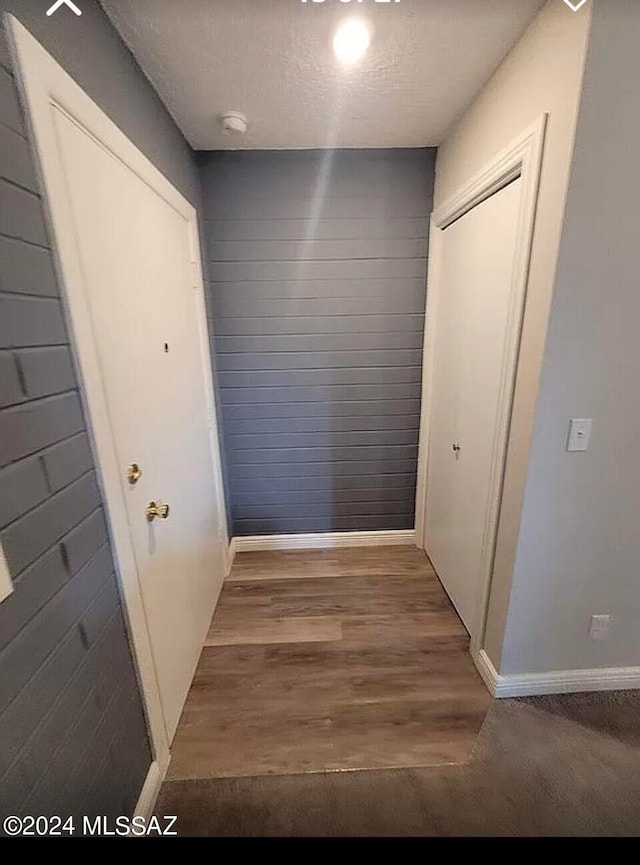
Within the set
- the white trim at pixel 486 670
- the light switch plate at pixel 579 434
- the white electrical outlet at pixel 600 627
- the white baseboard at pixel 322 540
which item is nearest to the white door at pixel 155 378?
the white baseboard at pixel 322 540

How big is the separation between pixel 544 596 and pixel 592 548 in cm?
25

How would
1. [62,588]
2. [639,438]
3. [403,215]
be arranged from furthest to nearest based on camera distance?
[403,215] < [639,438] < [62,588]

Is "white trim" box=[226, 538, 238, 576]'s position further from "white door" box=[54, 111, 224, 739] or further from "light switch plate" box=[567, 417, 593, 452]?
"light switch plate" box=[567, 417, 593, 452]

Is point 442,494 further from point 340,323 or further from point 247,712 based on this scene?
point 247,712

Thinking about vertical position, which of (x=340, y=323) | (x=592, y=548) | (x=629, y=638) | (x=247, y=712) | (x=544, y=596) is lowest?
(x=247, y=712)

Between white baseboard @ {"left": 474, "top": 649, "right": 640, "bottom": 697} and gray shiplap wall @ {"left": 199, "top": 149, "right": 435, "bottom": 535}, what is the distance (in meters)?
1.19

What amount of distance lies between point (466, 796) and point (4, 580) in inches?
59.1

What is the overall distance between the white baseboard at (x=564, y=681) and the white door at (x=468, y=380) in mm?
302

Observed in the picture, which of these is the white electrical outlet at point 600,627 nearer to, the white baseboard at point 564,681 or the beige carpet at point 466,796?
the white baseboard at point 564,681

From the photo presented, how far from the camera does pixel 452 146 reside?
1.90 meters

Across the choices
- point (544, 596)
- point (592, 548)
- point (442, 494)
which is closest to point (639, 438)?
point (592, 548)

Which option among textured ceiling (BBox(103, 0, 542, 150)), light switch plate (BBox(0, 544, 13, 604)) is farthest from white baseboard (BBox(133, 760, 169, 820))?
textured ceiling (BBox(103, 0, 542, 150))

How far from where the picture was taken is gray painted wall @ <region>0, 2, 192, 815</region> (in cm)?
75

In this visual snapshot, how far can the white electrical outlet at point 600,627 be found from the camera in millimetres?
1546
